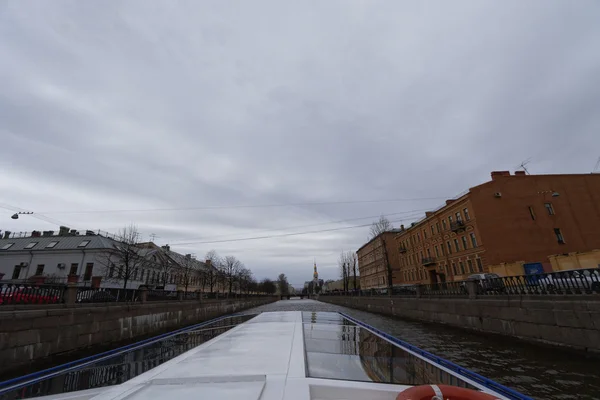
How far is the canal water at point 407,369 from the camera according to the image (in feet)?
11.7

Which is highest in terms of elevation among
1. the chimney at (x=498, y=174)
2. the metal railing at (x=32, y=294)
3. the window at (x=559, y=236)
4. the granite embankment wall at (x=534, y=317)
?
the chimney at (x=498, y=174)

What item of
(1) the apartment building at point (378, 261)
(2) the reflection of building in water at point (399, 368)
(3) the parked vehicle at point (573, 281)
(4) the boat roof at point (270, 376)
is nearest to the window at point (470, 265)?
(1) the apartment building at point (378, 261)

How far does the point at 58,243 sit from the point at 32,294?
36171 millimetres

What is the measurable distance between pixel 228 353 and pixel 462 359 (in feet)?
26.2

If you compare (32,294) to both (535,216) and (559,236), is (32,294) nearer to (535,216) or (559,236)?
(535,216)

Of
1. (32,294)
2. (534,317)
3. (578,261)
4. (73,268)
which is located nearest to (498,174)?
(578,261)

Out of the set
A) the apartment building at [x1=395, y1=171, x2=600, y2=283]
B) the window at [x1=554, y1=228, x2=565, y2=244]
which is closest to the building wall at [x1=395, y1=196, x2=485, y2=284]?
the apartment building at [x1=395, y1=171, x2=600, y2=283]

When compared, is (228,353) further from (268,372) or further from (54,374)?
(54,374)

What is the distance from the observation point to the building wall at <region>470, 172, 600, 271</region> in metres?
29.7

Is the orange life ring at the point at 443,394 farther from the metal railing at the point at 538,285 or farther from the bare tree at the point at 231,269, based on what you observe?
the bare tree at the point at 231,269

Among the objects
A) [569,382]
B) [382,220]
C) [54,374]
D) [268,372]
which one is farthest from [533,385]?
[382,220]

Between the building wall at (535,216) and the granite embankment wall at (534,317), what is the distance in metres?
18.4

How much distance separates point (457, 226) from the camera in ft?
114

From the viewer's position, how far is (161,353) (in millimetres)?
5418
